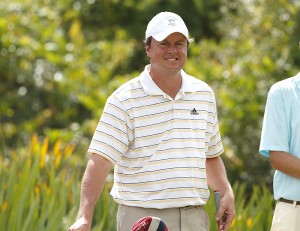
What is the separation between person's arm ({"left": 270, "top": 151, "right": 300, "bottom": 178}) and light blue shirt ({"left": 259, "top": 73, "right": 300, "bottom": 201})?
36 mm

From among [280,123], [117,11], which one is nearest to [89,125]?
[117,11]

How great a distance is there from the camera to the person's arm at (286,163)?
5531 mm

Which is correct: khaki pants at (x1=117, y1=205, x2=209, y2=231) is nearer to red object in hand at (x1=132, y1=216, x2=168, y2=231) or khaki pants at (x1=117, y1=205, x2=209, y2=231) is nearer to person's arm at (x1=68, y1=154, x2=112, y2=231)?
person's arm at (x1=68, y1=154, x2=112, y2=231)

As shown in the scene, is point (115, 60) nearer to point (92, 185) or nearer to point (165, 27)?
point (165, 27)

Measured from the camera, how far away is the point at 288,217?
5625 millimetres

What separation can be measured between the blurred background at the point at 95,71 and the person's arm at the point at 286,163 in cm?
142

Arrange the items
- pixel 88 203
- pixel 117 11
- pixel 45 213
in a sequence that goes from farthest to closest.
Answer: pixel 117 11, pixel 45 213, pixel 88 203

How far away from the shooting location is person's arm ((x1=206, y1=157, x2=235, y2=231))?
549 centimetres

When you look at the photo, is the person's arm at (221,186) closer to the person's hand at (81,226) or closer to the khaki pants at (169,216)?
the khaki pants at (169,216)

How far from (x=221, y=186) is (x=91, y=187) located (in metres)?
0.83

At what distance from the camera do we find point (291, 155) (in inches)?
220

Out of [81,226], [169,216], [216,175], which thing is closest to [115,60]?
[216,175]

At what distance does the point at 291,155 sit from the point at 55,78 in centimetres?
A: 701

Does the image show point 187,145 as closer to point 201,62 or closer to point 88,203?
point 88,203
